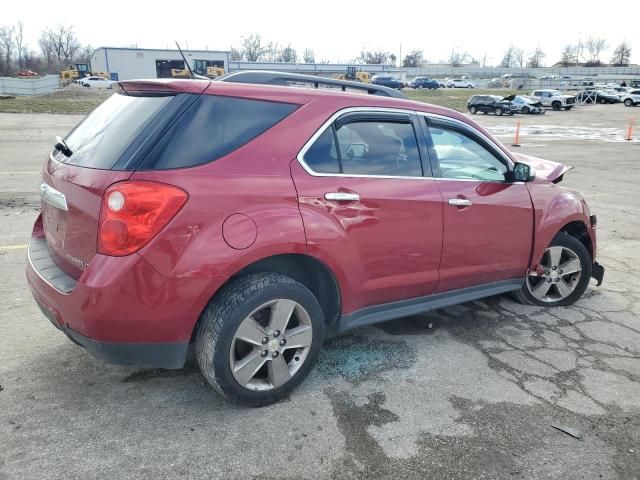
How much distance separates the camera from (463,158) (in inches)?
152

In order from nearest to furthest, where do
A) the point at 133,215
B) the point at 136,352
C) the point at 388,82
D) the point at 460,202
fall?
1. the point at 133,215
2. the point at 136,352
3. the point at 460,202
4. the point at 388,82

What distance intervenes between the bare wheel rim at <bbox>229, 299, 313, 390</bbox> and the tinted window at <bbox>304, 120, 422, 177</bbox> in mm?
841

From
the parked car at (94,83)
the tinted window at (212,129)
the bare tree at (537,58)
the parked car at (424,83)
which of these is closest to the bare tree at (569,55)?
the bare tree at (537,58)

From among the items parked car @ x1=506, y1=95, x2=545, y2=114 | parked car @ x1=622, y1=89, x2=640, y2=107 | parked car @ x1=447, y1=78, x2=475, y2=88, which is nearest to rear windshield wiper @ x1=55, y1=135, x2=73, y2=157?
parked car @ x1=506, y1=95, x2=545, y2=114

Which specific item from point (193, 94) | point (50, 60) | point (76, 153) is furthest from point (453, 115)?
point (50, 60)

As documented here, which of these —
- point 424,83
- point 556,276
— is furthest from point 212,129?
point 424,83

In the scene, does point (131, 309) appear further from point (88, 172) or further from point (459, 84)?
point (459, 84)

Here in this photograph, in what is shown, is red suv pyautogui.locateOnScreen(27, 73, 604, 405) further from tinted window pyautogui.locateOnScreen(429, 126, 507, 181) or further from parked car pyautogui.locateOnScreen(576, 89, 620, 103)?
parked car pyautogui.locateOnScreen(576, 89, 620, 103)

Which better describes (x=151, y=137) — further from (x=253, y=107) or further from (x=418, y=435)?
(x=418, y=435)

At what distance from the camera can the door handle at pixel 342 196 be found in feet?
A: 9.80

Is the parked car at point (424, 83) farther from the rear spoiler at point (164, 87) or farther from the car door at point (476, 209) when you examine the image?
the rear spoiler at point (164, 87)

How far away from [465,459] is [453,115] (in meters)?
2.35

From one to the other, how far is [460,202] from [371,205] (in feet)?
2.61

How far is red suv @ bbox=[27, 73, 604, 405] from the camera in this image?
8.36 ft
